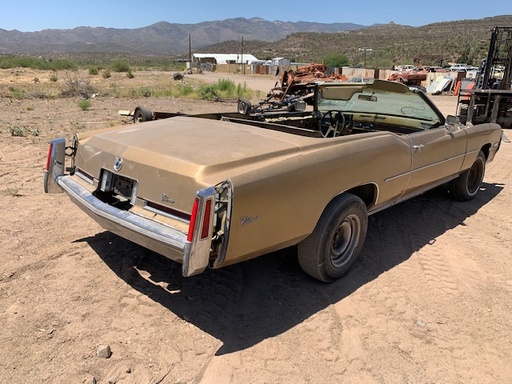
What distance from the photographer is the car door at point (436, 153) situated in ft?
14.5

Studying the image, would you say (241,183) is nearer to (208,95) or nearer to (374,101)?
(374,101)

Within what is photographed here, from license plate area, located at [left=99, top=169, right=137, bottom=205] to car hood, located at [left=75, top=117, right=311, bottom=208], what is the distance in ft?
0.19

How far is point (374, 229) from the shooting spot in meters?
4.98

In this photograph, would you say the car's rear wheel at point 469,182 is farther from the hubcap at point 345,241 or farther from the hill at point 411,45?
the hill at point 411,45

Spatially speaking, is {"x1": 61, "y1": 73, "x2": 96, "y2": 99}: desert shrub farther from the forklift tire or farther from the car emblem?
the car emblem

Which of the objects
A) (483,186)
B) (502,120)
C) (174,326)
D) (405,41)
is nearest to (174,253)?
(174,326)

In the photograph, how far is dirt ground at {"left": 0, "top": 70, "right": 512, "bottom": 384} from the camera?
2781 mm

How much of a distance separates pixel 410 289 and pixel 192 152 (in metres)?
2.11

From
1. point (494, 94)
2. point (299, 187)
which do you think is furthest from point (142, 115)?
point (494, 94)

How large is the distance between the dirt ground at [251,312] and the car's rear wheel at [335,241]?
0.54 feet

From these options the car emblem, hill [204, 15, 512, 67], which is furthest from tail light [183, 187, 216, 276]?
hill [204, 15, 512, 67]

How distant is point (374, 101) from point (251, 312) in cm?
317

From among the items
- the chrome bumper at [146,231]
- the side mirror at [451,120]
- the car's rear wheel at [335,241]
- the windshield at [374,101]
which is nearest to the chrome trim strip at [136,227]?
the chrome bumper at [146,231]

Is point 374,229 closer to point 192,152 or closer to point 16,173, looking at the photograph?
point 192,152
